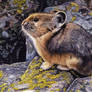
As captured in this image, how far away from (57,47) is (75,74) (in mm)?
831

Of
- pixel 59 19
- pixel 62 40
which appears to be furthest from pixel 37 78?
pixel 59 19

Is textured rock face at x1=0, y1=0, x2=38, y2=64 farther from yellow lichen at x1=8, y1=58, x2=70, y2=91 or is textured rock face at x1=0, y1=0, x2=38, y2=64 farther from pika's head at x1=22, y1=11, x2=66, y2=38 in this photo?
pika's head at x1=22, y1=11, x2=66, y2=38

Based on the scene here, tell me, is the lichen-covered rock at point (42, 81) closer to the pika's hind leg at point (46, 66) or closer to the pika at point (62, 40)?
the pika's hind leg at point (46, 66)

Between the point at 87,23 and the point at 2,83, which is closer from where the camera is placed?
the point at 2,83

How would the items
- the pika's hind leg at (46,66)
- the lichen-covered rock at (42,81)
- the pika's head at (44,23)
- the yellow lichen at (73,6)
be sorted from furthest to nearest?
the yellow lichen at (73,6) → the pika's hind leg at (46,66) → the pika's head at (44,23) → the lichen-covered rock at (42,81)

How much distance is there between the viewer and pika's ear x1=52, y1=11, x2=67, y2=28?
466 centimetres

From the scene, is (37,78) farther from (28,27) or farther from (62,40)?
(28,27)

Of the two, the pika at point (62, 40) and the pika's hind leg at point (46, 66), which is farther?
the pika's hind leg at point (46, 66)

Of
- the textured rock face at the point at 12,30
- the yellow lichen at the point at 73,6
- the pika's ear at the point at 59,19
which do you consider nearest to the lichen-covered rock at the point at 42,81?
the pika's ear at the point at 59,19

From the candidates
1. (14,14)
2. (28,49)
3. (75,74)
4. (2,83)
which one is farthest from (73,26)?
(14,14)

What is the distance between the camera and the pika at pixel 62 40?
466 centimetres

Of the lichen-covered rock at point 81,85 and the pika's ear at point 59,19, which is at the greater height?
the pika's ear at point 59,19

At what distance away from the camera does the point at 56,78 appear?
193 inches

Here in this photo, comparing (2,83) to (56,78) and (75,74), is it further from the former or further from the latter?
(75,74)
